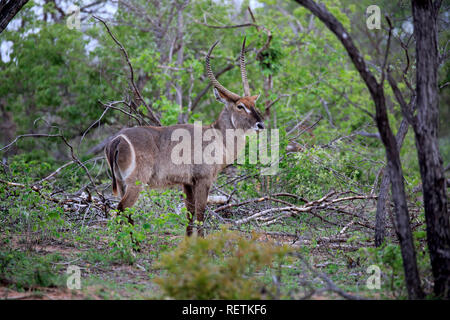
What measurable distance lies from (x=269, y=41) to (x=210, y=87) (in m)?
2.84

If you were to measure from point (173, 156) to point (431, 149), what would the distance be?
3616 mm

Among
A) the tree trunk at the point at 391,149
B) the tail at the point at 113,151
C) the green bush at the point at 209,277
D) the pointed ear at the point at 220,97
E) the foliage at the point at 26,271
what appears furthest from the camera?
the pointed ear at the point at 220,97

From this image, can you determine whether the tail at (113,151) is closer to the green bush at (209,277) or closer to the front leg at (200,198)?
the front leg at (200,198)

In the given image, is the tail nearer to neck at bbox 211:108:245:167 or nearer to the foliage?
the foliage

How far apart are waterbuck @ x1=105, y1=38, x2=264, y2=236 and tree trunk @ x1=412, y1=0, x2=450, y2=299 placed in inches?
111

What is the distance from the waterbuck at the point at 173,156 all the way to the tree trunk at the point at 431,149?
9.23 feet

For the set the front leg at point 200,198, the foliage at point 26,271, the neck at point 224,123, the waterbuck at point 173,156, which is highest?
the neck at point 224,123

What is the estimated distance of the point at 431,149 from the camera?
12.6 ft

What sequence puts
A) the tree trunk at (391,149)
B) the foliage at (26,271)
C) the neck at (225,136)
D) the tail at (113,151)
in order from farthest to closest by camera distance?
1. the neck at (225,136)
2. the tail at (113,151)
3. the foliage at (26,271)
4. the tree trunk at (391,149)

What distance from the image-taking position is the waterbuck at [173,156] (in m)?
6.11

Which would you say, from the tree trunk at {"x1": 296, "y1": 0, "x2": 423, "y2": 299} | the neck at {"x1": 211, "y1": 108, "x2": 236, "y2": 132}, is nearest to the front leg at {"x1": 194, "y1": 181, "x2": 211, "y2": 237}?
the neck at {"x1": 211, "y1": 108, "x2": 236, "y2": 132}

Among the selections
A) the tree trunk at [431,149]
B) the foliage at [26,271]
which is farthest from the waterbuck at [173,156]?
the tree trunk at [431,149]

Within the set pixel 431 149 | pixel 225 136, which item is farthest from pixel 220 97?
pixel 431 149
